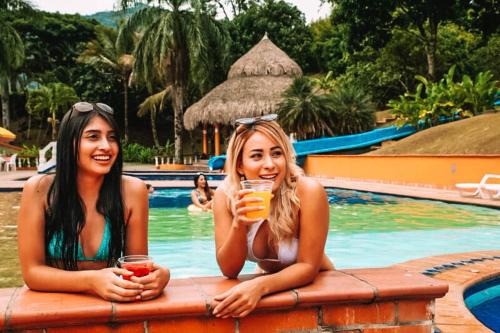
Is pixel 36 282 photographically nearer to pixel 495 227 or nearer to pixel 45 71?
pixel 495 227

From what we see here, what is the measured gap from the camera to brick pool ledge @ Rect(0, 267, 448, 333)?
173 cm

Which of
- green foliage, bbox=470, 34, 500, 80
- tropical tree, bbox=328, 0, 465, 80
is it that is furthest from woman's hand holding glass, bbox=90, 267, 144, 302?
green foliage, bbox=470, 34, 500, 80

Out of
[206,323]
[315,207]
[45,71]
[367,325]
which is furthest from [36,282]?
[45,71]

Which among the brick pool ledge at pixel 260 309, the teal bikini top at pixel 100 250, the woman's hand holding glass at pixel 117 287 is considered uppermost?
the teal bikini top at pixel 100 250

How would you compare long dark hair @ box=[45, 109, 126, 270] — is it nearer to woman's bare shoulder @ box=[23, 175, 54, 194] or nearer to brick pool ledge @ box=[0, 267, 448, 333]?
woman's bare shoulder @ box=[23, 175, 54, 194]

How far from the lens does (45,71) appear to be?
118 feet

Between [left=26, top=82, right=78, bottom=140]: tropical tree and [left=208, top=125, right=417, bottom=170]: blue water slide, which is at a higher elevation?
[left=26, top=82, right=78, bottom=140]: tropical tree

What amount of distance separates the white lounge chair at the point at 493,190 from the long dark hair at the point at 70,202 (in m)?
10.0

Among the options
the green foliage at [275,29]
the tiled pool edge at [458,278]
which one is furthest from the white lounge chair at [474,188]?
the green foliage at [275,29]

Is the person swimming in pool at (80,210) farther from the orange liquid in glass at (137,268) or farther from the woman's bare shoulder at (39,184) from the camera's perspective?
the orange liquid in glass at (137,268)

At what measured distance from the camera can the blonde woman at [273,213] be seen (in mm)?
2146

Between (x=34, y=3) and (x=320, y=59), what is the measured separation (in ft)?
62.0

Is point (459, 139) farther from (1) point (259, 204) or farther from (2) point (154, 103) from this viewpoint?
(2) point (154, 103)

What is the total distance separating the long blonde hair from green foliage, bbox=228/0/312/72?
1247 inches
